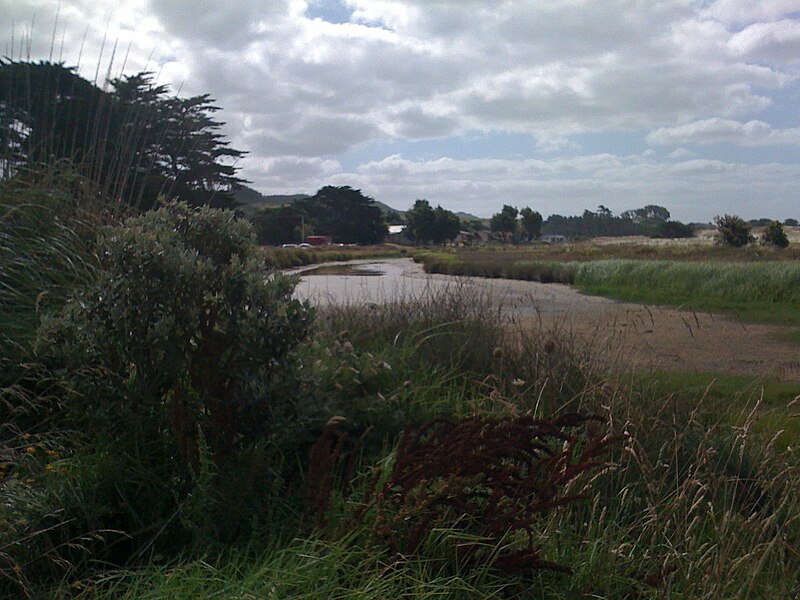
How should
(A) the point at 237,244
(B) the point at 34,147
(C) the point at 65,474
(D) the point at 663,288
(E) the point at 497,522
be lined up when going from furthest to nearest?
(D) the point at 663,288 → (B) the point at 34,147 → (A) the point at 237,244 → (C) the point at 65,474 → (E) the point at 497,522

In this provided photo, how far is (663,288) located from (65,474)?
2049cm

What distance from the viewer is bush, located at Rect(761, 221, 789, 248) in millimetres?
41000

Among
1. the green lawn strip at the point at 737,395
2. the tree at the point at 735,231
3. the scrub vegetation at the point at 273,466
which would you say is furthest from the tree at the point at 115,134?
the tree at the point at 735,231

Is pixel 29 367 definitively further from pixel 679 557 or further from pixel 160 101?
pixel 160 101

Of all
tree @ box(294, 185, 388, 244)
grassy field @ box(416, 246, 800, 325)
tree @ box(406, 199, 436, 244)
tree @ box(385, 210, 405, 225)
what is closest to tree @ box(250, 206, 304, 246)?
grassy field @ box(416, 246, 800, 325)

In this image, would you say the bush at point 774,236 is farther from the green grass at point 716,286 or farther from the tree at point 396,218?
the tree at point 396,218

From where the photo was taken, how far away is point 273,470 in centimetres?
326

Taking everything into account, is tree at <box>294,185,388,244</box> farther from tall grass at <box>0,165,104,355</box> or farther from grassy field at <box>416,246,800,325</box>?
tall grass at <box>0,165,104,355</box>

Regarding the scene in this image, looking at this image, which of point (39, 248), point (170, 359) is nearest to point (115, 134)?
point (39, 248)

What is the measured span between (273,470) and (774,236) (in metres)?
43.4

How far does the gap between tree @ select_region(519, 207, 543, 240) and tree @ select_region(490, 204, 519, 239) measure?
1.43 metres

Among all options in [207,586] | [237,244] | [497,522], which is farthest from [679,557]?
[237,244]

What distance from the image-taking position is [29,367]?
12.9 ft

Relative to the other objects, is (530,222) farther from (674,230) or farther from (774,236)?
(774,236)
